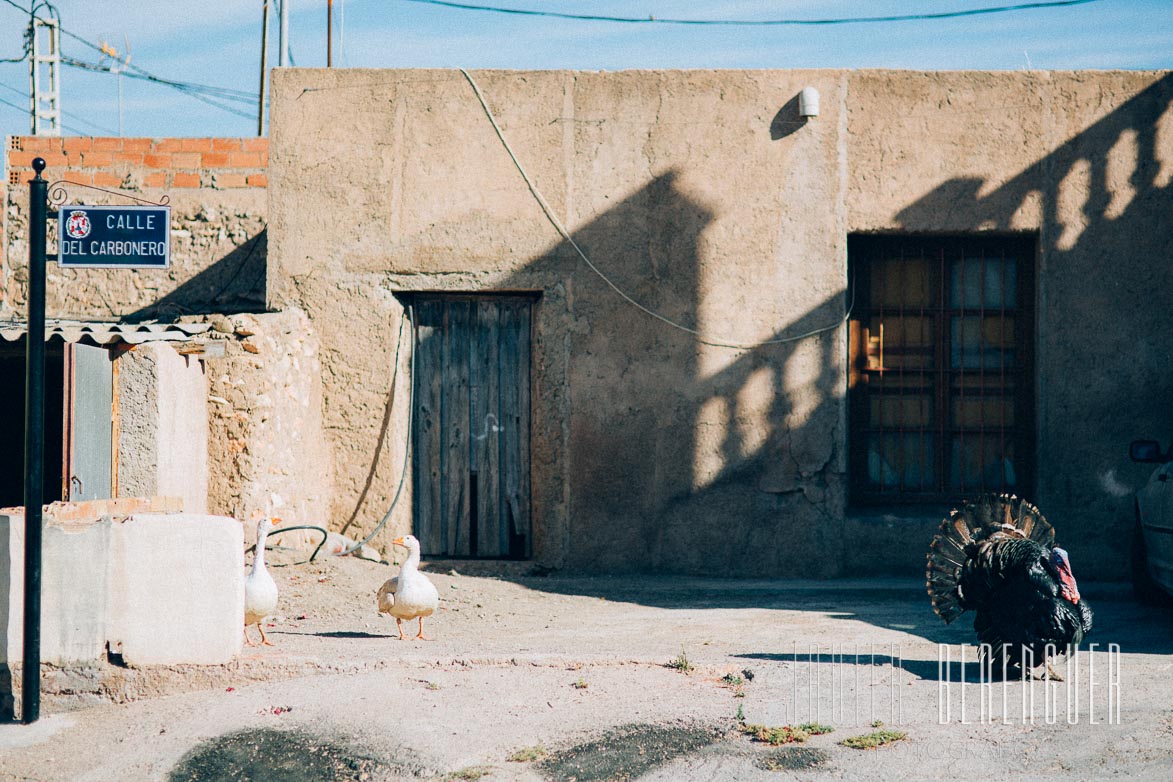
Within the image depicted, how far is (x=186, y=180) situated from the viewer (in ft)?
37.0

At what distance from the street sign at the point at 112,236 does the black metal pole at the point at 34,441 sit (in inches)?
27.4

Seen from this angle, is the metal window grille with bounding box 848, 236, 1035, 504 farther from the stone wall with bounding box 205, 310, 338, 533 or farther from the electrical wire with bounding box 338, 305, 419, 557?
the stone wall with bounding box 205, 310, 338, 533

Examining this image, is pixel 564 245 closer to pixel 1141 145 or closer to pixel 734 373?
pixel 734 373

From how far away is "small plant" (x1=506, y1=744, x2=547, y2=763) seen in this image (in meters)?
5.00

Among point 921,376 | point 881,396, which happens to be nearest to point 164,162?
point 881,396

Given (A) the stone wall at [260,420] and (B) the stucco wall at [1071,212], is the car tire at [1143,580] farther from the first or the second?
(A) the stone wall at [260,420]

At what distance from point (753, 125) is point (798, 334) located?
179 cm

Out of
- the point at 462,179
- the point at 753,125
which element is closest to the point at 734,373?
the point at 753,125

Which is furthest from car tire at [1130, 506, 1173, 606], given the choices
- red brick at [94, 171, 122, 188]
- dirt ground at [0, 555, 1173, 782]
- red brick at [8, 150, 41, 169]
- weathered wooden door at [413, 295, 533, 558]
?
red brick at [8, 150, 41, 169]

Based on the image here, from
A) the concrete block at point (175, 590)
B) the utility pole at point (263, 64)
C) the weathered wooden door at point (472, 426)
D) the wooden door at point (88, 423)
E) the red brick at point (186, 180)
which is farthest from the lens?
the utility pole at point (263, 64)

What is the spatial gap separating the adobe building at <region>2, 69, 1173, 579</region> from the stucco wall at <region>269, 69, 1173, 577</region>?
0.06ft

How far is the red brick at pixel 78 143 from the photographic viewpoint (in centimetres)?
1141

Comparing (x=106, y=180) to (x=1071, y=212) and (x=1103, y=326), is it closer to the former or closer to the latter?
(x=1071, y=212)

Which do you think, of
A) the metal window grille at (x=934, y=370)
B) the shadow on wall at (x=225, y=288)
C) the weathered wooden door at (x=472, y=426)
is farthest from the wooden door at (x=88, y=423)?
the metal window grille at (x=934, y=370)
